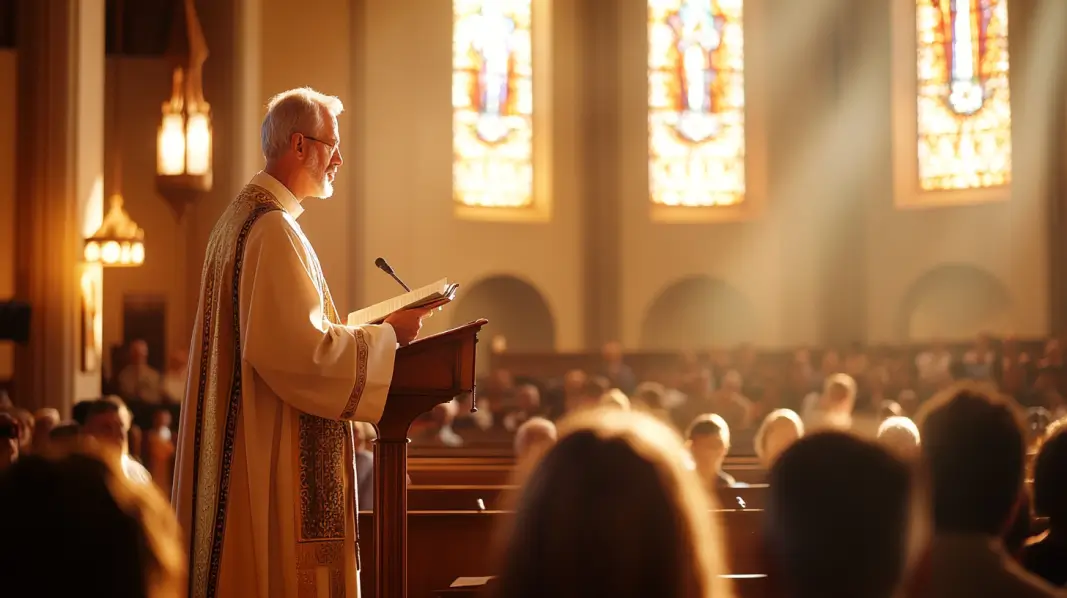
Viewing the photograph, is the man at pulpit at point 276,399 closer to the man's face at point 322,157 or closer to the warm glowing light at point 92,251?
the man's face at point 322,157

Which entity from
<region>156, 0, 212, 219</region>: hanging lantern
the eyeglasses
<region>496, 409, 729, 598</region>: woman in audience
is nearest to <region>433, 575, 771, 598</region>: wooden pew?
the eyeglasses

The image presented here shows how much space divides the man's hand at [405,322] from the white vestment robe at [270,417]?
36 mm

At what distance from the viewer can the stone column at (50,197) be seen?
31.8 ft

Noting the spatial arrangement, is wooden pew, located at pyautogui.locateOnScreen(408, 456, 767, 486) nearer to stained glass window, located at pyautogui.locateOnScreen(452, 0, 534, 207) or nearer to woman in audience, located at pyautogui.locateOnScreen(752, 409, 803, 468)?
woman in audience, located at pyautogui.locateOnScreen(752, 409, 803, 468)

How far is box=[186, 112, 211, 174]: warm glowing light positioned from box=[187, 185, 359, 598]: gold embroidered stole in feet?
27.4

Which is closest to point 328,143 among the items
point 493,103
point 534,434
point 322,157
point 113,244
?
point 322,157

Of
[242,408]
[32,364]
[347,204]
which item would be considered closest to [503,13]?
[347,204]

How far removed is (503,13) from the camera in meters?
18.5

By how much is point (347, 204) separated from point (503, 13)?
384 cm

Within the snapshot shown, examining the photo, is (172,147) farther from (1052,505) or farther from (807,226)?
(1052,505)

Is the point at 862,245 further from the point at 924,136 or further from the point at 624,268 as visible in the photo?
the point at 624,268

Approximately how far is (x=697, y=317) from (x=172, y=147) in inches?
370

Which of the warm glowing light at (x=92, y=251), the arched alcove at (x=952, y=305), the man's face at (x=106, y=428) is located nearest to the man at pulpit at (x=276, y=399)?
the man's face at (x=106, y=428)

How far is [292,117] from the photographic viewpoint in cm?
360
